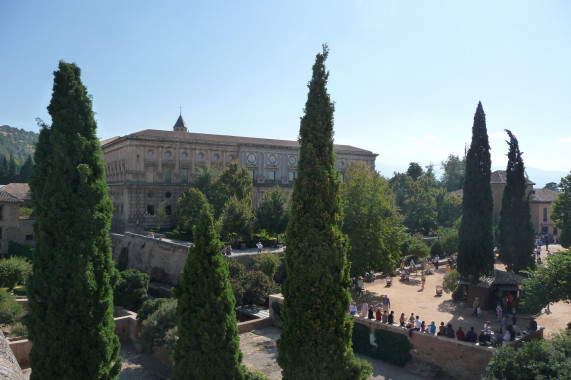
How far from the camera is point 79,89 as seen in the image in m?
10.2

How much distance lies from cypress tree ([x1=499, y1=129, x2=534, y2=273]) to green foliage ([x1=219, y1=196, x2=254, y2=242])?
17682mm

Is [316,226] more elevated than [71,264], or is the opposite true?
[316,226]

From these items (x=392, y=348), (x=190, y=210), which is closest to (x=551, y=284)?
(x=392, y=348)

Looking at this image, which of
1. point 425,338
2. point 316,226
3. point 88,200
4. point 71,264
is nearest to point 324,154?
point 316,226

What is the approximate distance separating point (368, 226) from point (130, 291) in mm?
14249

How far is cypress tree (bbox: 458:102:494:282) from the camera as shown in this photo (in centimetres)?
2259

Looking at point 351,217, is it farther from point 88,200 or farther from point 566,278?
point 88,200

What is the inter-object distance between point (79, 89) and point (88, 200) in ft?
8.92

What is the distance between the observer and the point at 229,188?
38.2m

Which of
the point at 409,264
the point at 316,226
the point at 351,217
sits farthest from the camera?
the point at 409,264

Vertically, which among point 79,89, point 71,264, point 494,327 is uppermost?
point 79,89

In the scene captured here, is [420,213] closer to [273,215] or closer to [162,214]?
[273,215]

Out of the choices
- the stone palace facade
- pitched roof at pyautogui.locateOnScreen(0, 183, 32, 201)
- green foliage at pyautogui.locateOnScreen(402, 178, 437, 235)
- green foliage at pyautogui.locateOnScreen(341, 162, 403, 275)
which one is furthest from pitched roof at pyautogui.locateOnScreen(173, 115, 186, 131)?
green foliage at pyautogui.locateOnScreen(341, 162, 403, 275)

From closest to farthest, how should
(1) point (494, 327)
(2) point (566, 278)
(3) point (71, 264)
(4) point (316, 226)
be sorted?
1. (3) point (71, 264)
2. (4) point (316, 226)
3. (2) point (566, 278)
4. (1) point (494, 327)
